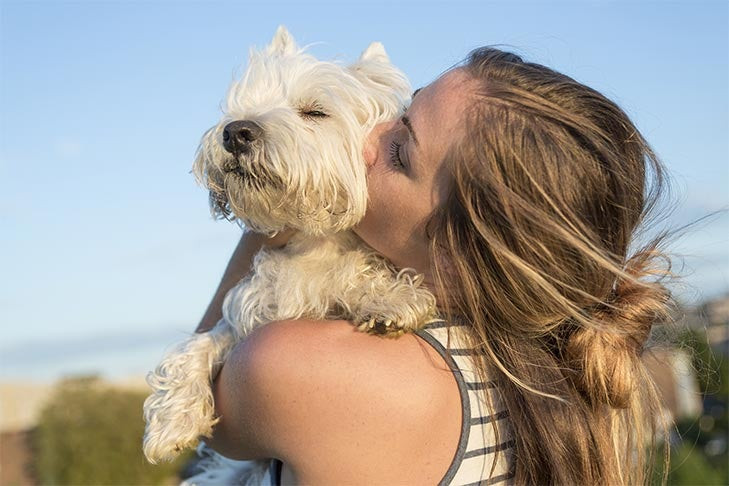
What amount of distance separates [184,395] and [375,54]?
5.56 ft

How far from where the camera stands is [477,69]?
10.2ft

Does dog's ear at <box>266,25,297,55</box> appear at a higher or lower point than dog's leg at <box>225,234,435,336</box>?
higher

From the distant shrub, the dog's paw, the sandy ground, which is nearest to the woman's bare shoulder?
the dog's paw

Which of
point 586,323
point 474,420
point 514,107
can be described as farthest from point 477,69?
point 474,420

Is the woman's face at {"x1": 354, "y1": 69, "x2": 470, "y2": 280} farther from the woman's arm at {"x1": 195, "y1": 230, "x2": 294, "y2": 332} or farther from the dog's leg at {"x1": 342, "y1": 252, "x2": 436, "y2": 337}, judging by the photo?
the woman's arm at {"x1": 195, "y1": 230, "x2": 294, "y2": 332}

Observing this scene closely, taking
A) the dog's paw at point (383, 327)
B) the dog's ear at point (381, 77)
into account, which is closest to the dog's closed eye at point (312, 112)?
the dog's ear at point (381, 77)

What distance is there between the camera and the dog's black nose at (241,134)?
3.29 meters

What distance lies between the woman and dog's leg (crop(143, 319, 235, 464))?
30 cm

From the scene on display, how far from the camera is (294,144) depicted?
328 centimetres

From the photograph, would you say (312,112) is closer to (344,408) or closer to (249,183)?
(249,183)

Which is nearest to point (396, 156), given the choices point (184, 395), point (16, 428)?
point (184, 395)

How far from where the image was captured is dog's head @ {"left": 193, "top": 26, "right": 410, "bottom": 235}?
3279 millimetres

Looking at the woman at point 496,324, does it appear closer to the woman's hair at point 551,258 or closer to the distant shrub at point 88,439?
the woman's hair at point 551,258

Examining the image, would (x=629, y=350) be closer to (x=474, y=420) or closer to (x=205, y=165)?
(x=474, y=420)
